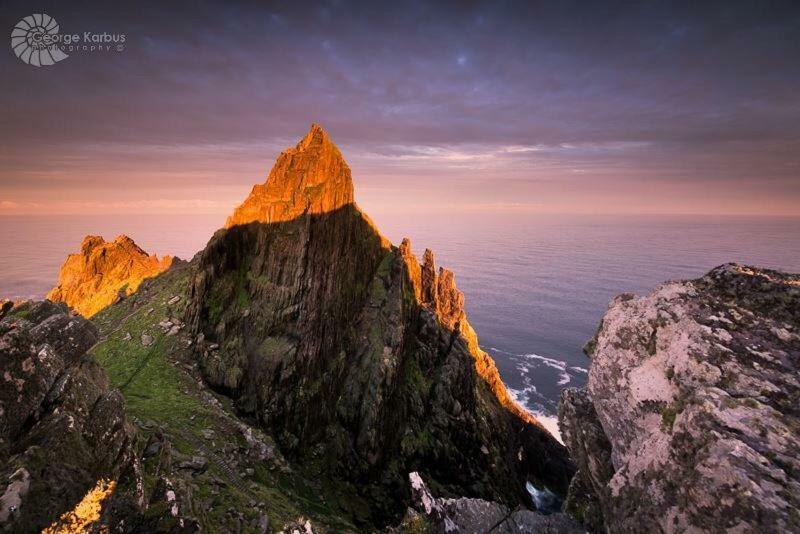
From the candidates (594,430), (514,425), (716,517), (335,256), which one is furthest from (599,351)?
(514,425)

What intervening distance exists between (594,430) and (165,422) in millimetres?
29303

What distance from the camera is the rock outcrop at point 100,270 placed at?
63.2 m

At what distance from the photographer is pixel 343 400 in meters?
44.1

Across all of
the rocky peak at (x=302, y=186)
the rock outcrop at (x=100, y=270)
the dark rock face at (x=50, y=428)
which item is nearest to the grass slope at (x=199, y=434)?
the dark rock face at (x=50, y=428)

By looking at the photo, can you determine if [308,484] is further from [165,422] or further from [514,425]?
[514,425]

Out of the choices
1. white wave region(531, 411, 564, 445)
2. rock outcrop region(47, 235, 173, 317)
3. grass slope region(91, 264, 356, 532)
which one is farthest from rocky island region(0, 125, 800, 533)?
white wave region(531, 411, 564, 445)

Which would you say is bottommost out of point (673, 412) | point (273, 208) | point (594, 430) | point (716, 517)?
point (594, 430)

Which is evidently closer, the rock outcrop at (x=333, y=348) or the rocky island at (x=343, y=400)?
the rocky island at (x=343, y=400)

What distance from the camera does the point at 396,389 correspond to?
46.9m

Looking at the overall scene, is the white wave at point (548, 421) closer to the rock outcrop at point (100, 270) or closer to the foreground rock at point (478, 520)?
the foreground rock at point (478, 520)

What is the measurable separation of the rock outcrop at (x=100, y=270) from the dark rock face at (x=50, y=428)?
55.2 metres

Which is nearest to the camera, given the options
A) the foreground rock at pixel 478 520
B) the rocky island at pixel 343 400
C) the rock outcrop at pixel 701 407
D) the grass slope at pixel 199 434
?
the rock outcrop at pixel 701 407

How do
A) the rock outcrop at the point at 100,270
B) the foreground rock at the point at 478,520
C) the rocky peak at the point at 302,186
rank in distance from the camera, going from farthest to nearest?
the rock outcrop at the point at 100,270 → the rocky peak at the point at 302,186 → the foreground rock at the point at 478,520

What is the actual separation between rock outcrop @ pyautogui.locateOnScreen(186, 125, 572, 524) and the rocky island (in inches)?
9.1
